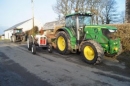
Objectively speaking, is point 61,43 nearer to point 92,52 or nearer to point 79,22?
point 79,22

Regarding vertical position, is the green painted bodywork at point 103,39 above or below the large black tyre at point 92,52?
above

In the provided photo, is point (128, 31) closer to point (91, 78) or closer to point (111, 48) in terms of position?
point (111, 48)

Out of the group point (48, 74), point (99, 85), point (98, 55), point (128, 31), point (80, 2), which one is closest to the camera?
point (99, 85)

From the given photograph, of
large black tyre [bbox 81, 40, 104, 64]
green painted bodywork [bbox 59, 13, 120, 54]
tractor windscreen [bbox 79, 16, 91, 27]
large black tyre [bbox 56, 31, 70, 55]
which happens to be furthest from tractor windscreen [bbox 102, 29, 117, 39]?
large black tyre [bbox 56, 31, 70, 55]

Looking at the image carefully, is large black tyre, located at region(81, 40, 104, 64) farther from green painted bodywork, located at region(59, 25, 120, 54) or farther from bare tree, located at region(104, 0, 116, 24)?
bare tree, located at region(104, 0, 116, 24)

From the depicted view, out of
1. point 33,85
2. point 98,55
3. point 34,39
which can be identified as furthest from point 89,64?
point 34,39

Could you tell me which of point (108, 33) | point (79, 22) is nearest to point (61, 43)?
point (79, 22)

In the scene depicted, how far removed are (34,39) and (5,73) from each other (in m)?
6.67

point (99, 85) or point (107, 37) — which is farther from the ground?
point (107, 37)

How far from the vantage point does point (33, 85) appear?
591 centimetres

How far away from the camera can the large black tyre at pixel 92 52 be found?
8453 mm

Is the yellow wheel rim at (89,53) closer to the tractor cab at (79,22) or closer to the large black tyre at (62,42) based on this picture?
the tractor cab at (79,22)

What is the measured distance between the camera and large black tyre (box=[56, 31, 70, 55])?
1109cm

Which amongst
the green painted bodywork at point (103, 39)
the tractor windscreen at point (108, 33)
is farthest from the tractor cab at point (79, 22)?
the tractor windscreen at point (108, 33)
